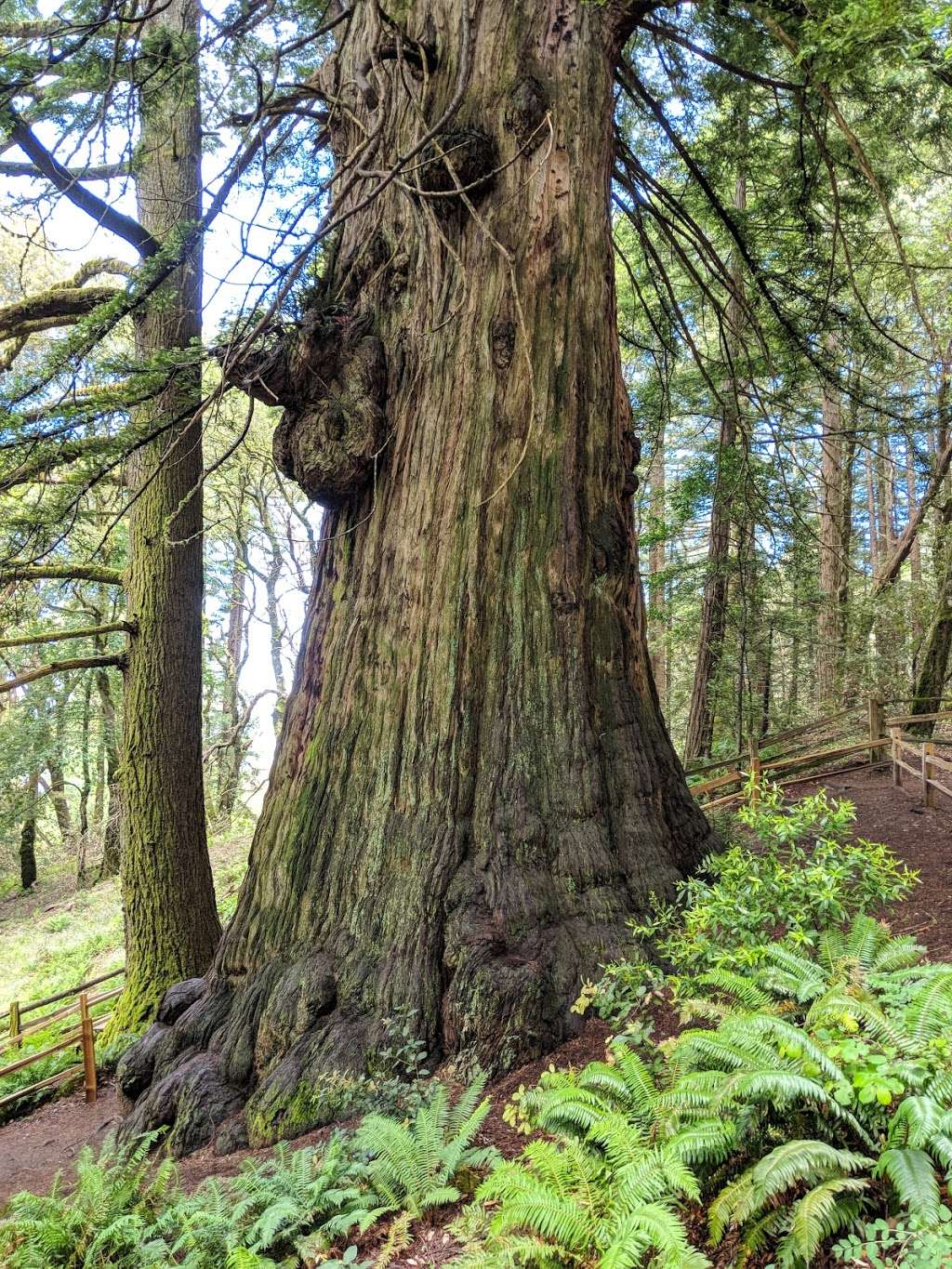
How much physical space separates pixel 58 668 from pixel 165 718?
1.09 meters

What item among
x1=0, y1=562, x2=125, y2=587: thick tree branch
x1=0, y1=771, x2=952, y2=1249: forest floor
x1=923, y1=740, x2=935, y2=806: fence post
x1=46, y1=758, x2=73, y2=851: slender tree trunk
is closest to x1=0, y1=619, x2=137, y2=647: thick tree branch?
x1=0, y1=562, x2=125, y2=587: thick tree branch

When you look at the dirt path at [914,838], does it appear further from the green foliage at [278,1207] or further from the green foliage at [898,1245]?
the green foliage at [278,1207]

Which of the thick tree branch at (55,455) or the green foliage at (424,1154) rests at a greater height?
the thick tree branch at (55,455)

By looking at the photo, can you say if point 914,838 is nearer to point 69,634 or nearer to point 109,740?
point 69,634

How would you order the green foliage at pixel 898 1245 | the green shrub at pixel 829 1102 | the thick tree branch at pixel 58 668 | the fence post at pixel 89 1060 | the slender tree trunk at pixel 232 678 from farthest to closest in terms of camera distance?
the slender tree trunk at pixel 232 678 < the fence post at pixel 89 1060 < the thick tree branch at pixel 58 668 < the green shrub at pixel 829 1102 < the green foliage at pixel 898 1245

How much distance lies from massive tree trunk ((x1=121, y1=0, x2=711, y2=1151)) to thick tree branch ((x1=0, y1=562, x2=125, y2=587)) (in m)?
2.62

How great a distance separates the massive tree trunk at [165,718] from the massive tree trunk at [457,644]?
274 cm

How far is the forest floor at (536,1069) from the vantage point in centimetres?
290

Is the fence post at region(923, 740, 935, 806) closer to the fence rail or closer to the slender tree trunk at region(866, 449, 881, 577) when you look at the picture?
the fence rail

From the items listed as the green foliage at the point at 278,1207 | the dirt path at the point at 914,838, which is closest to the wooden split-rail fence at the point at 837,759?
the dirt path at the point at 914,838

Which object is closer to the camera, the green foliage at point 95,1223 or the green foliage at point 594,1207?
the green foliage at point 594,1207

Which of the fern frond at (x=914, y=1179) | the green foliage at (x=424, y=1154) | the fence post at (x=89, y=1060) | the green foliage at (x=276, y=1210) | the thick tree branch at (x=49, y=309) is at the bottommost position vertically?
the fence post at (x=89, y=1060)

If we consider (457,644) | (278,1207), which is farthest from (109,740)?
(278,1207)

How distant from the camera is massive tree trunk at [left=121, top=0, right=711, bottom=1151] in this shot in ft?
11.6
